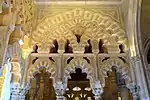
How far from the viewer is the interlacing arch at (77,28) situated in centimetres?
558

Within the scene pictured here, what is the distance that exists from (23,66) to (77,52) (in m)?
1.11

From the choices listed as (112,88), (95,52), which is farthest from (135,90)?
(112,88)

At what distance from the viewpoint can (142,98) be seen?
15.6ft

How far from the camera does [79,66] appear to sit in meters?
5.24

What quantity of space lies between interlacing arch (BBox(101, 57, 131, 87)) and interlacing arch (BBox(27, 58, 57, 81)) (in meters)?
0.95

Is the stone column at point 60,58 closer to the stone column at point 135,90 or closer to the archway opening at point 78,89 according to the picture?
the stone column at point 135,90

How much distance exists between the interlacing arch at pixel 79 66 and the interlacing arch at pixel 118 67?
24cm

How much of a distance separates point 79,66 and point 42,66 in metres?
0.73

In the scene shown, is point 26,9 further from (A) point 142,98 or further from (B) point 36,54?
(A) point 142,98

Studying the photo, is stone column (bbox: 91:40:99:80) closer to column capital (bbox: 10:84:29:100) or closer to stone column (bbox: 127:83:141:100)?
stone column (bbox: 127:83:141:100)

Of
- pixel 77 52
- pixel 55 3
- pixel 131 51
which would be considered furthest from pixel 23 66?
pixel 131 51

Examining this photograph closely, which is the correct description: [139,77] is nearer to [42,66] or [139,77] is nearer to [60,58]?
[60,58]

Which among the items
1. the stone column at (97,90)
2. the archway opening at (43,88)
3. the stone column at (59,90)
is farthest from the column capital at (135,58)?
the archway opening at (43,88)

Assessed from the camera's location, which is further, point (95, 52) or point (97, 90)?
point (95, 52)
